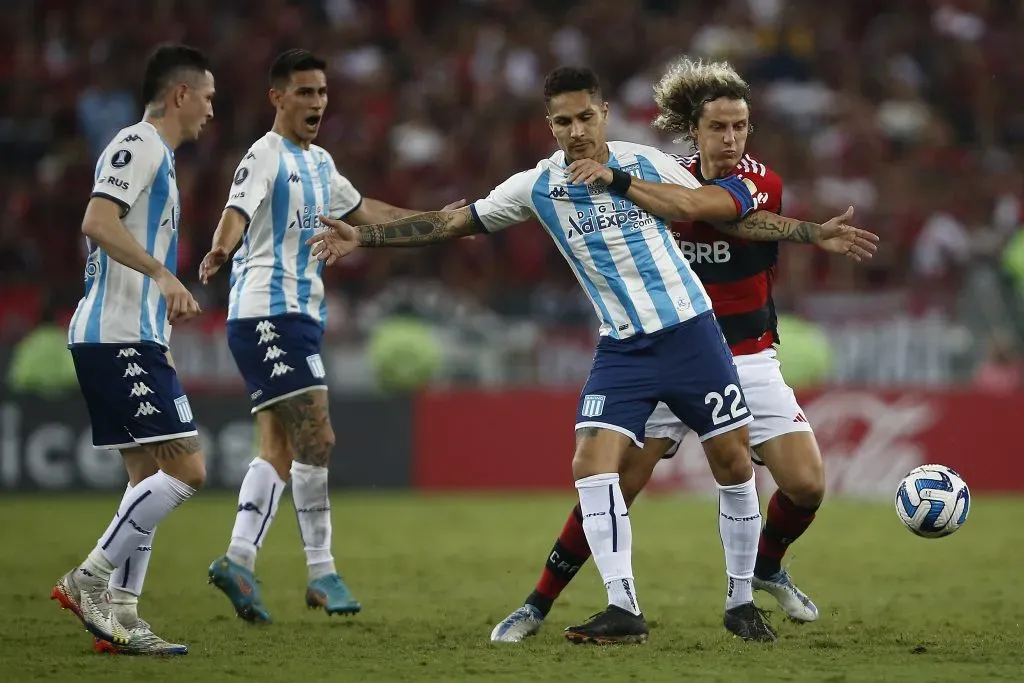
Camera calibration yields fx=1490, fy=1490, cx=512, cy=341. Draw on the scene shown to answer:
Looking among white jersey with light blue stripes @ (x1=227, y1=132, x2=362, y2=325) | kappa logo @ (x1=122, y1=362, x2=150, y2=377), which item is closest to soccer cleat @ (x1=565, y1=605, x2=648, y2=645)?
kappa logo @ (x1=122, y1=362, x2=150, y2=377)

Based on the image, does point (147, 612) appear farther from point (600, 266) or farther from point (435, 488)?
point (435, 488)

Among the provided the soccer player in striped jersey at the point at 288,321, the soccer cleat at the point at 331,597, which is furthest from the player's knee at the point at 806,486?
the soccer player in striped jersey at the point at 288,321

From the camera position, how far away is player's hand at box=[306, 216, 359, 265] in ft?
22.3

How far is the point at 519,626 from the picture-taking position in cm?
691

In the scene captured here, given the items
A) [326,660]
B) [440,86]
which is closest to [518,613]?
[326,660]

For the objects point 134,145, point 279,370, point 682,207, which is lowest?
point 279,370

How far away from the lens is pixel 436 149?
18.4 meters

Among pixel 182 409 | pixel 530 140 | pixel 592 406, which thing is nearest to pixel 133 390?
pixel 182 409

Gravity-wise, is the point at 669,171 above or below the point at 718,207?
above

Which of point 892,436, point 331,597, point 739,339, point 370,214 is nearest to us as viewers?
point 739,339

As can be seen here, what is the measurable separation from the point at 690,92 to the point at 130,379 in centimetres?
301

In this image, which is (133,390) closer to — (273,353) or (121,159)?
(121,159)

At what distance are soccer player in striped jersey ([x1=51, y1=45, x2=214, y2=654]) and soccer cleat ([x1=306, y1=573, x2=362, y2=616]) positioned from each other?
1.18 m

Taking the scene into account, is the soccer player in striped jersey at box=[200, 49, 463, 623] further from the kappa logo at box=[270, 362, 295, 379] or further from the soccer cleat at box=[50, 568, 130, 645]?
the soccer cleat at box=[50, 568, 130, 645]
